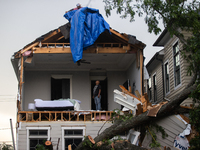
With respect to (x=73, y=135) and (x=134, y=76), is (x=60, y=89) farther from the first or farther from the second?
(x=73, y=135)

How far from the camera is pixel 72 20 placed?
16438mm

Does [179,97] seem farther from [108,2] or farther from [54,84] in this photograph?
[54,84]

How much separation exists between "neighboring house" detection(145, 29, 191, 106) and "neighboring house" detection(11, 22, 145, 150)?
2.00 meters

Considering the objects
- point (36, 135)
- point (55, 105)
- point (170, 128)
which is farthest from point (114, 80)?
point (170, 128)

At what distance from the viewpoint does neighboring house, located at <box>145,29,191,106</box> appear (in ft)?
55.0

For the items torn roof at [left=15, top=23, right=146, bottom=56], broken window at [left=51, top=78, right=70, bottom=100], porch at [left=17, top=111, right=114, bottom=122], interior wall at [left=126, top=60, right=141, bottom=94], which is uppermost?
torn roof at [left=15, top=23, right=146, bottom=56]

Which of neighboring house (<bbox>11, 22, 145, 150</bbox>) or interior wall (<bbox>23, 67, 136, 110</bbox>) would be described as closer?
neighboring house (<bbox>11, 22, 145, 150</bbox>)

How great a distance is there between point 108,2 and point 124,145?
5.79 m

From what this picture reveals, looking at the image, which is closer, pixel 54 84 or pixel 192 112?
pixel 192 112

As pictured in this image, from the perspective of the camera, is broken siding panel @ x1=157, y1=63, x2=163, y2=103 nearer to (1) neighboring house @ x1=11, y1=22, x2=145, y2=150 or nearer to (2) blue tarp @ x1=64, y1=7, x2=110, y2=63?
(1) neighboring house @ x1=11, y1=22, x2=145, y2=150

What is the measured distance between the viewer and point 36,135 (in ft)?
50.3

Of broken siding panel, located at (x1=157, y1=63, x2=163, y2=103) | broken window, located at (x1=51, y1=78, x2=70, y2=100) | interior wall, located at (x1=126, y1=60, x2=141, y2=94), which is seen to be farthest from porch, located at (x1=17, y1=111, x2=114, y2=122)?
broken siding panel, located at (x1=157, y1=63, x2=163, y2=103)

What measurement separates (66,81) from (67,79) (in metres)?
0.13

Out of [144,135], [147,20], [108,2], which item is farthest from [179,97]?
[108,2]
